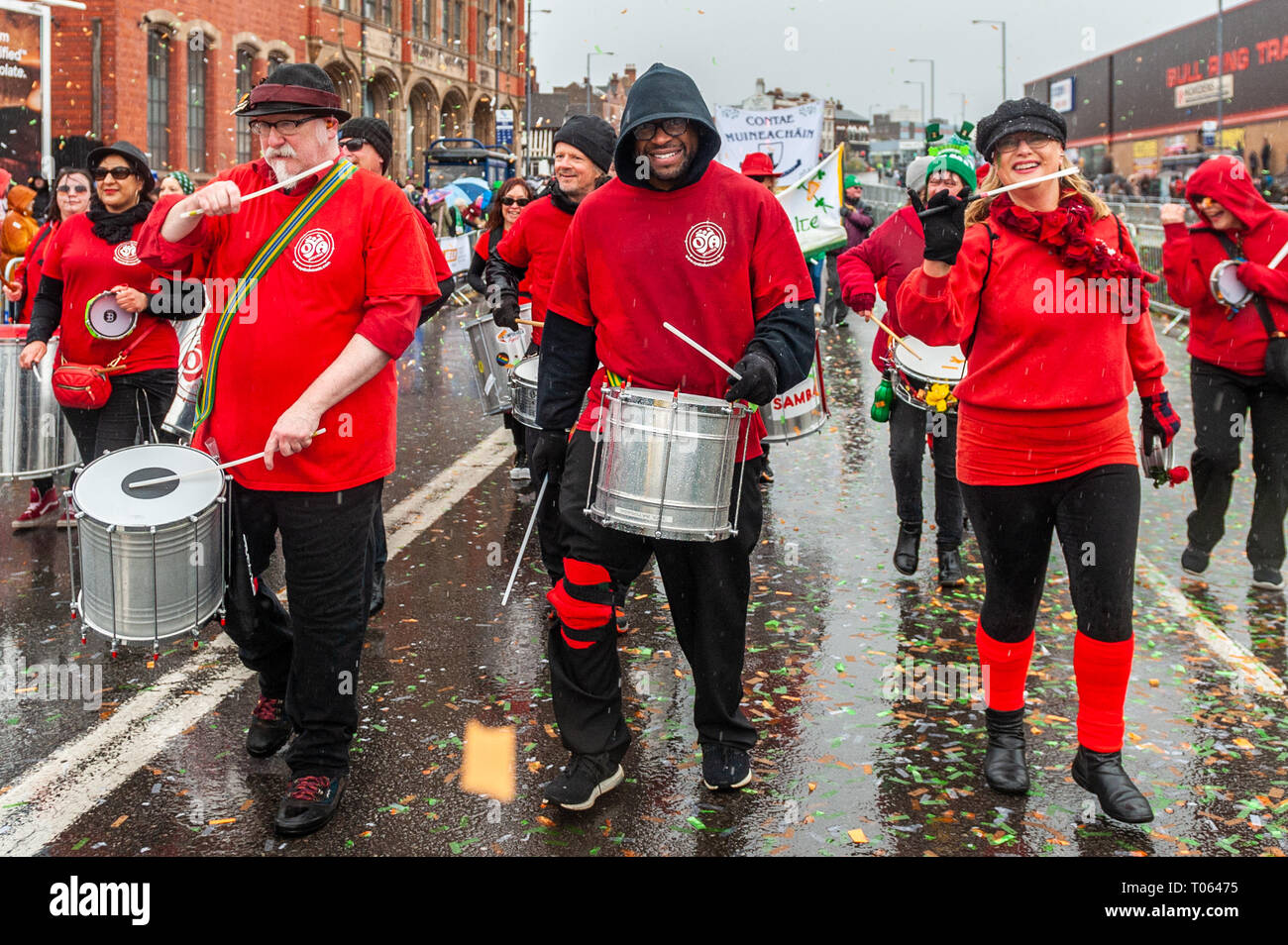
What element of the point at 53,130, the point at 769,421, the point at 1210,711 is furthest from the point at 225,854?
the point at 53,130

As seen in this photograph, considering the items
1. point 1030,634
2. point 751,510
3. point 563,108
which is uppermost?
point 563,108

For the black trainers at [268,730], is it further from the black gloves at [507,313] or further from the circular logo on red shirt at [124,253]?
the circular logo on red shirt at [124,253]

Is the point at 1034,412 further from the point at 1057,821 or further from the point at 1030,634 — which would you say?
the point at 1057,821

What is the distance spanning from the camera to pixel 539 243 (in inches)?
253

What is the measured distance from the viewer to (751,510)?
167 inches

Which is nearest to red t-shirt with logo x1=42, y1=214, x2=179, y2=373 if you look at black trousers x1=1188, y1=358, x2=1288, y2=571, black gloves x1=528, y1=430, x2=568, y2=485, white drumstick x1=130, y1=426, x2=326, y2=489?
white drumstick x1=130, y1=426, x2=326, y2=489

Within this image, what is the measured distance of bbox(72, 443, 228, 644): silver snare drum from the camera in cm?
392

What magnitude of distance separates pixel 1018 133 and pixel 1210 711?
2358 mm

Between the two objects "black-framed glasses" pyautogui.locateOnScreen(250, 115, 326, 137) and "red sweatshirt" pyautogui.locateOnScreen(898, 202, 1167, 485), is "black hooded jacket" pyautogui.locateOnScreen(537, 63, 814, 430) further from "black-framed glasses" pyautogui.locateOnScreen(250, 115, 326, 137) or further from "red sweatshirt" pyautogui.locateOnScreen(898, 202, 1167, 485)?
"black-framed glasses" pyautogui.locateOnScreen(250, 115, 326, 137)

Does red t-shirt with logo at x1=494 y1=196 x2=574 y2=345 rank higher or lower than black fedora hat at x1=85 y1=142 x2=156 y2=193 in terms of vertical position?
lower

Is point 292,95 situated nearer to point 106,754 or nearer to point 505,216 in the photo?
point 106,754

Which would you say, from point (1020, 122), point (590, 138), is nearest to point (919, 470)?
point (590, 138)

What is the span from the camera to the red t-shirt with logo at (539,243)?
6.39 m

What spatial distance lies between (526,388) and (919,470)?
225 cm
